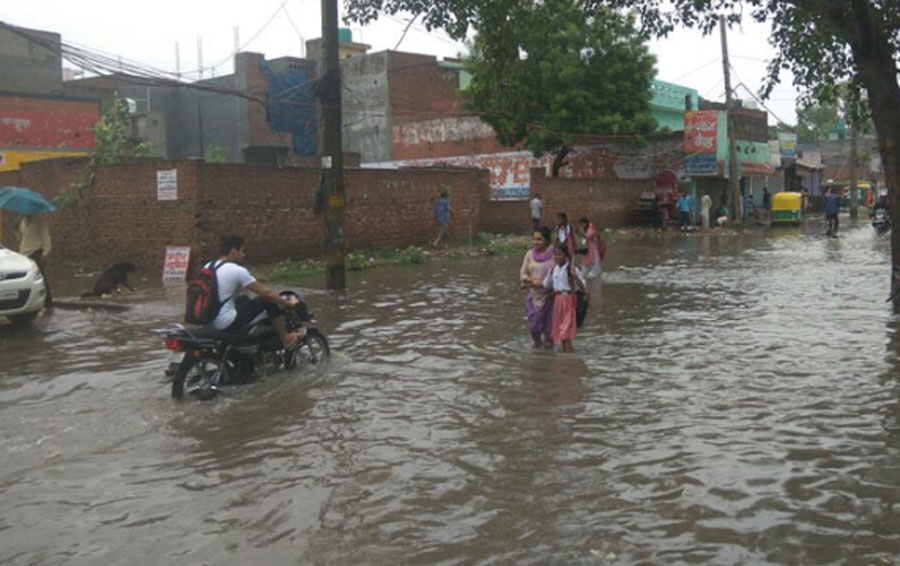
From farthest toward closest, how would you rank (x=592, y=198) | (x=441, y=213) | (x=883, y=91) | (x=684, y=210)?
(x=684, y=210) → (x=592, y=198) → (x=441, y=213) → (x=883, y=91)

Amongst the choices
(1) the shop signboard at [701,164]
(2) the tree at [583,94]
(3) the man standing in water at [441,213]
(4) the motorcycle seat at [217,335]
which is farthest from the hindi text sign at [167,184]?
(1) the shop signboard at [701,164]

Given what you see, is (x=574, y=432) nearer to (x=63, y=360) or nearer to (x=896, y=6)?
(x=63, y=360)

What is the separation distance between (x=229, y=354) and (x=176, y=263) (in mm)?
11269

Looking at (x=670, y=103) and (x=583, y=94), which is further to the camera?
(x=670, y=103)

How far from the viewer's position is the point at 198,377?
7.71 metres

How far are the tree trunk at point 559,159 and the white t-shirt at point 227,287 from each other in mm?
31434

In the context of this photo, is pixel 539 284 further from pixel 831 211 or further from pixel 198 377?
pixel 831 211

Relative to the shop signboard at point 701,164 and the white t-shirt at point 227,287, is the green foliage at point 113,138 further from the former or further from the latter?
the shop signboard at point 701,164

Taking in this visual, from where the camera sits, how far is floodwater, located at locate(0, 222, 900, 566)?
4.47 metres

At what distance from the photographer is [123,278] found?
1571 centimetres

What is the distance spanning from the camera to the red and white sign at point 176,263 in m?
18.2

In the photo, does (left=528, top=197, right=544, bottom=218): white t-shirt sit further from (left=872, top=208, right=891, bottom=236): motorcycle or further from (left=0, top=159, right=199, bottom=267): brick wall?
(left=0, top=159, right=199, bottom=267): brick wall

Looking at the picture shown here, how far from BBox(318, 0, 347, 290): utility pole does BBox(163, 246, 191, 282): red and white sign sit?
14.6 ft

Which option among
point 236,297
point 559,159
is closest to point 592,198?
point 559,159
